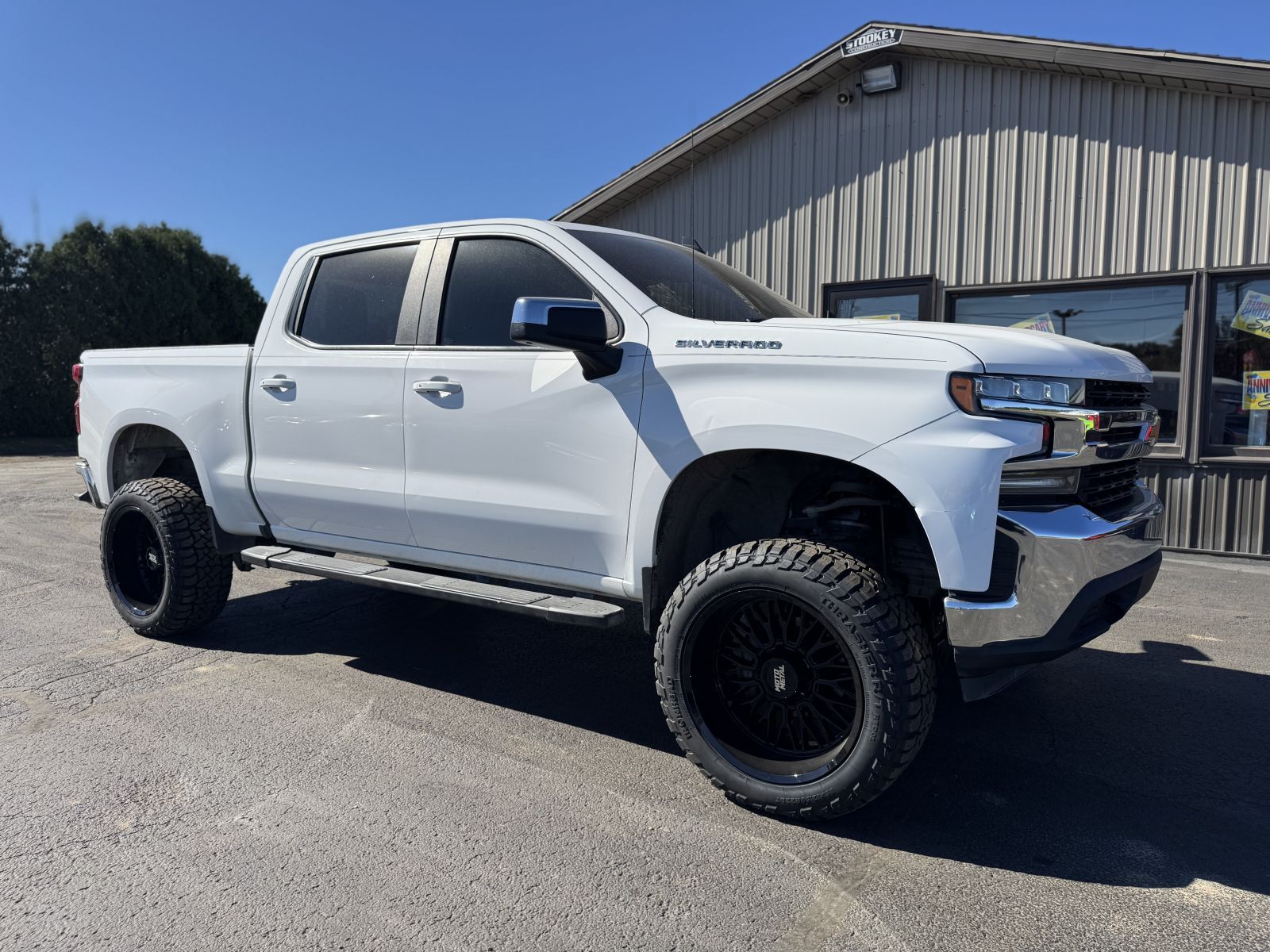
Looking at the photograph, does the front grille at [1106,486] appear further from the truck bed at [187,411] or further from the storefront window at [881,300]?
the storefront window at [881,300]

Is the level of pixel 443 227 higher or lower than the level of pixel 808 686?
higher

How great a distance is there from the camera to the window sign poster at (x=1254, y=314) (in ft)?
24.3

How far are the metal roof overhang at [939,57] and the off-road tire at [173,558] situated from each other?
4018 millimetres

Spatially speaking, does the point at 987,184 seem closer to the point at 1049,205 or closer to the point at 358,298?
the point at 1049,205

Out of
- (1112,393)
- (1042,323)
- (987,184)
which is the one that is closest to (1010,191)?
(987,184)

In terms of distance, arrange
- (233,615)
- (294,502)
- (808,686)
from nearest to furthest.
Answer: (808,686) → (294,502) → (233,615)

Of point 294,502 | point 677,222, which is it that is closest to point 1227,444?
point 677,222

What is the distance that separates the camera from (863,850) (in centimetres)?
278

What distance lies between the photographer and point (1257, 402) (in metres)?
7.52

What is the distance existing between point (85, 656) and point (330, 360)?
83.4 inches

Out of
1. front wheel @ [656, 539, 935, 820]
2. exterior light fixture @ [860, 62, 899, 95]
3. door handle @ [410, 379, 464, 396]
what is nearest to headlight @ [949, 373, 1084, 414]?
front wheel @ [656, 539, 935, 820]

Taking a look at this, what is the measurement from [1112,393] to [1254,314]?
5.83 m

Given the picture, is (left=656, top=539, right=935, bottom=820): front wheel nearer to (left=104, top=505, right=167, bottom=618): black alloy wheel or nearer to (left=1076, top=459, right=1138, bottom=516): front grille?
(left=1076, top=459, right=1138, bottom=516): front grille

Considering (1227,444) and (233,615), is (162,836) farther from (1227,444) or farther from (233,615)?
(1227,444)
